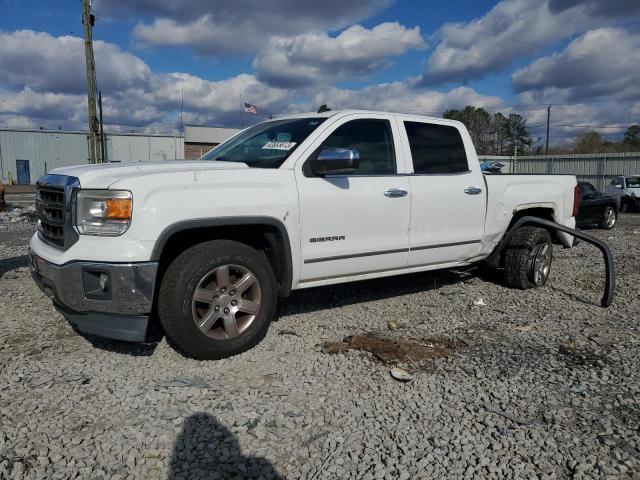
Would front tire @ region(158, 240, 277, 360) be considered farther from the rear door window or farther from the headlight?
the rear door window

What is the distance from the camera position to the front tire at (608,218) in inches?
562

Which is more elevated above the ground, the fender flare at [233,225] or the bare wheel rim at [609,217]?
the fender flare at [233,225]

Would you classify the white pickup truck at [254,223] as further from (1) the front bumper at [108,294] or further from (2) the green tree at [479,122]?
(2) the green tree at [479,122]

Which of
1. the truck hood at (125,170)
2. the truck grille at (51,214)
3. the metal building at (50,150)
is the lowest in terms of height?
the truck grille at (51,214)

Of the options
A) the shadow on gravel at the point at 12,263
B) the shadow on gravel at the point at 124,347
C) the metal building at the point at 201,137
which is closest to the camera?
the shadow on gravel at the point at 124,347

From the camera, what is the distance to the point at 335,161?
13.2 feet

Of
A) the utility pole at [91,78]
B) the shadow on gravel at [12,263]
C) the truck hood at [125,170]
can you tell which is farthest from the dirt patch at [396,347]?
the utility pole at [91,78]

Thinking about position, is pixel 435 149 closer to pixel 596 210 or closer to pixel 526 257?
pixel 526 257

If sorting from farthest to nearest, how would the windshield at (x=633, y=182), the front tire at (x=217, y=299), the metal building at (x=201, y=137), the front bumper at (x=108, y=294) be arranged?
the metal building at (x=201, y=137) < the windshield at (x=633, y=182) < the front tire at (x=217, y=299) < the front bumper at (x=108, y=294)

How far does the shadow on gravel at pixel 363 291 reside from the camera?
211 inches

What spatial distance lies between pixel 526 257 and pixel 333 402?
12.0 ft

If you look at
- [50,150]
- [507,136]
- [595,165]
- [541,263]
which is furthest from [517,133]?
[541,263]

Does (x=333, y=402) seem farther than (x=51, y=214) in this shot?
No

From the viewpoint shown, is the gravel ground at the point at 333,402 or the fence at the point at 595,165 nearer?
the gravel ground at the point at 333,402
